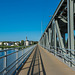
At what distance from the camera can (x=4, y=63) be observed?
3588mm

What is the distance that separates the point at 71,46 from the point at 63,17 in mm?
5036

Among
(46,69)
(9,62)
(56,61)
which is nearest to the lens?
(9,62)

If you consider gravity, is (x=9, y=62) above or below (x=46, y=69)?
above

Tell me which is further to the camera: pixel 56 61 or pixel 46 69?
pixel 56 61

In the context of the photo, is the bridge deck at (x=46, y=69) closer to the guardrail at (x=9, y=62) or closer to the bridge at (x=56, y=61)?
the bridge at (x=56, y=61)

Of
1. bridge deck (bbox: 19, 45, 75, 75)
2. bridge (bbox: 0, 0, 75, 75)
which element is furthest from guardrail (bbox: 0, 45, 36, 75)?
bridge deck (bbox: 19, 45, 75, 75)

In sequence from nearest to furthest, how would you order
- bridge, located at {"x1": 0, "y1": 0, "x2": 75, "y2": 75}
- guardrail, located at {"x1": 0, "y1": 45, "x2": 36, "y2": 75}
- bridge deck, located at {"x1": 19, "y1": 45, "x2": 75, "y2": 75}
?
guardrail, located at {"x1": 0, "y1": 45, "x2": 36, "y2": 75} → bridge, located at {"x1": 0, "y1": 0, "x2": 75, "y2": 75} → bridge deck, located at {"x1": 19, "y1": 45, "x2": 75, "y2": 75}

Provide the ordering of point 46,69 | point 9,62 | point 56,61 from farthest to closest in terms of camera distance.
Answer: point 56,61
point 46,69
point 9,62

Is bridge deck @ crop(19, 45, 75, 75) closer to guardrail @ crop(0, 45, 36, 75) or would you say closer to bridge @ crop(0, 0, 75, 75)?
bridge @ crop(0, 0, 75, 75)

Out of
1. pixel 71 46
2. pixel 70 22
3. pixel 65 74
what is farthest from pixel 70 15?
pixel 65 74

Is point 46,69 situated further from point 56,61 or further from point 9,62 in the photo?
point 56,61

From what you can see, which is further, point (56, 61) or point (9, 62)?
point (56, 61)

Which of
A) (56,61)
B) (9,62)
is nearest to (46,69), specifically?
(9,62)

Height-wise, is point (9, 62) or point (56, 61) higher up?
point (9, 62)
